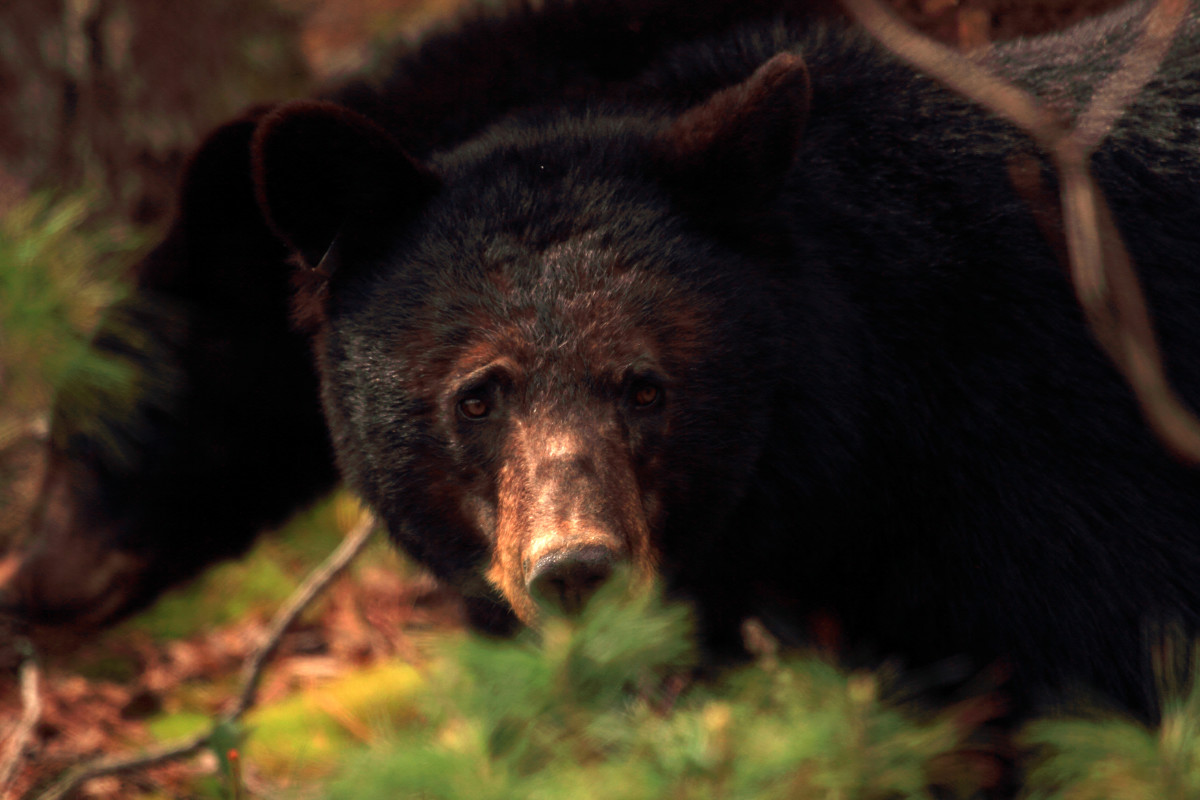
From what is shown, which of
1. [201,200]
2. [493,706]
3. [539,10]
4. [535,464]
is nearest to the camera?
[493,706]

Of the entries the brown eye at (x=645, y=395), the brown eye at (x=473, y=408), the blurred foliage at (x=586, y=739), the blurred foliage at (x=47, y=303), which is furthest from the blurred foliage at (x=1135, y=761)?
the blurred foliage at (x=47, y=303)

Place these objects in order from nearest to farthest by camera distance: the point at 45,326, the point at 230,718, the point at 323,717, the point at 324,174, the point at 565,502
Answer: the point at 565,502, the point at 324,174, the point at 230,718, the point at 45,326, the point at 323,717

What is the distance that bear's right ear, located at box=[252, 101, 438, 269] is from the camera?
272cm

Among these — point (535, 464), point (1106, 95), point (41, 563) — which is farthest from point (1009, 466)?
point (41, 563)

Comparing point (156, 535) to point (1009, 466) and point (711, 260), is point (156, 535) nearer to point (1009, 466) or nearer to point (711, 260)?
point (711, 260)

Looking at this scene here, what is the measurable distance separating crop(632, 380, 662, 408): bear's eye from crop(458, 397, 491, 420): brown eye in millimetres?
330

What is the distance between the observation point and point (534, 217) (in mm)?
2787

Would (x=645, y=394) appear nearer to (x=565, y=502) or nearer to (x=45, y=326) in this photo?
(x=565, y=502)

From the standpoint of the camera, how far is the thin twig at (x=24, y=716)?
11.7 ft

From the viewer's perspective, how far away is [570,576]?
7.47ft

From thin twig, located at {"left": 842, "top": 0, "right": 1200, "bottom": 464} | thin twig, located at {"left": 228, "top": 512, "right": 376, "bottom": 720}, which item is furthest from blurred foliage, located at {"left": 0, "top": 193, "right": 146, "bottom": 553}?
thin twig, located at {"left": 842, "top": 0, "right": 1200, "bottom": 464}

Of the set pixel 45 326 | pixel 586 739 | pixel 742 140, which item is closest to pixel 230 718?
pixel 45 326

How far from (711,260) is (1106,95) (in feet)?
3.30

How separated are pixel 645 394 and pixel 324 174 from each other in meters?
0.92
